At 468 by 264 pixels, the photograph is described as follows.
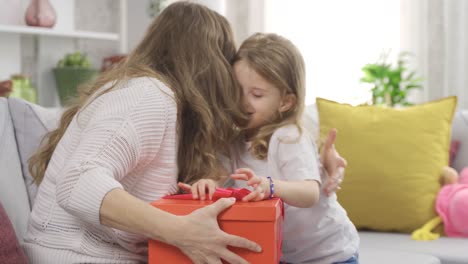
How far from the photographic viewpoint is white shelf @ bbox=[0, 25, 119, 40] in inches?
163

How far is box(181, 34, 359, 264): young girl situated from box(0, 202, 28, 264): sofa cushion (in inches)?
22.1

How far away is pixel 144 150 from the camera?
1.46 m

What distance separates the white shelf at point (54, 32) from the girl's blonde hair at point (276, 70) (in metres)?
2.70

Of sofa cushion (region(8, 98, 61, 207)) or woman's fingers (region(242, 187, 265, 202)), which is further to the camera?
sofa cushion (region(8, 98, 61, 207))

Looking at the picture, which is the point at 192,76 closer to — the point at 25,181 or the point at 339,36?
the point at 25,181

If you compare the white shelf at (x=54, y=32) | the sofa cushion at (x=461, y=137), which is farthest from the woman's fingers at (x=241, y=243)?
the white shelf at (x=54, y=32)

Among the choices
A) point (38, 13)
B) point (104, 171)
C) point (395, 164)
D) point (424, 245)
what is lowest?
point (424, 245)

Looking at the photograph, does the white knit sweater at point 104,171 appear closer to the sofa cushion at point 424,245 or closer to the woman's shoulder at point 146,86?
the woman's shoulder at point 146,86

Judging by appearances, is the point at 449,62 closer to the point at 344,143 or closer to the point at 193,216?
the point at 344,143

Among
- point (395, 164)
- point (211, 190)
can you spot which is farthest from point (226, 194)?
point (395, 164)

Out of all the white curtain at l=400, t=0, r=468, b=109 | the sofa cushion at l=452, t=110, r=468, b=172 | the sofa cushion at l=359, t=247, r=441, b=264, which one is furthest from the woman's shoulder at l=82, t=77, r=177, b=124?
the white curtain at l=400, t=0, r=468, b=109

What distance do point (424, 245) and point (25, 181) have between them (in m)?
1.32

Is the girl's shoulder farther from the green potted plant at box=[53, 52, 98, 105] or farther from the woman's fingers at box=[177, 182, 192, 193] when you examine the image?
the green potted plant at box=[53, 52, 98, 105]

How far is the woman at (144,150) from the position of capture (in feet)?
4.30
